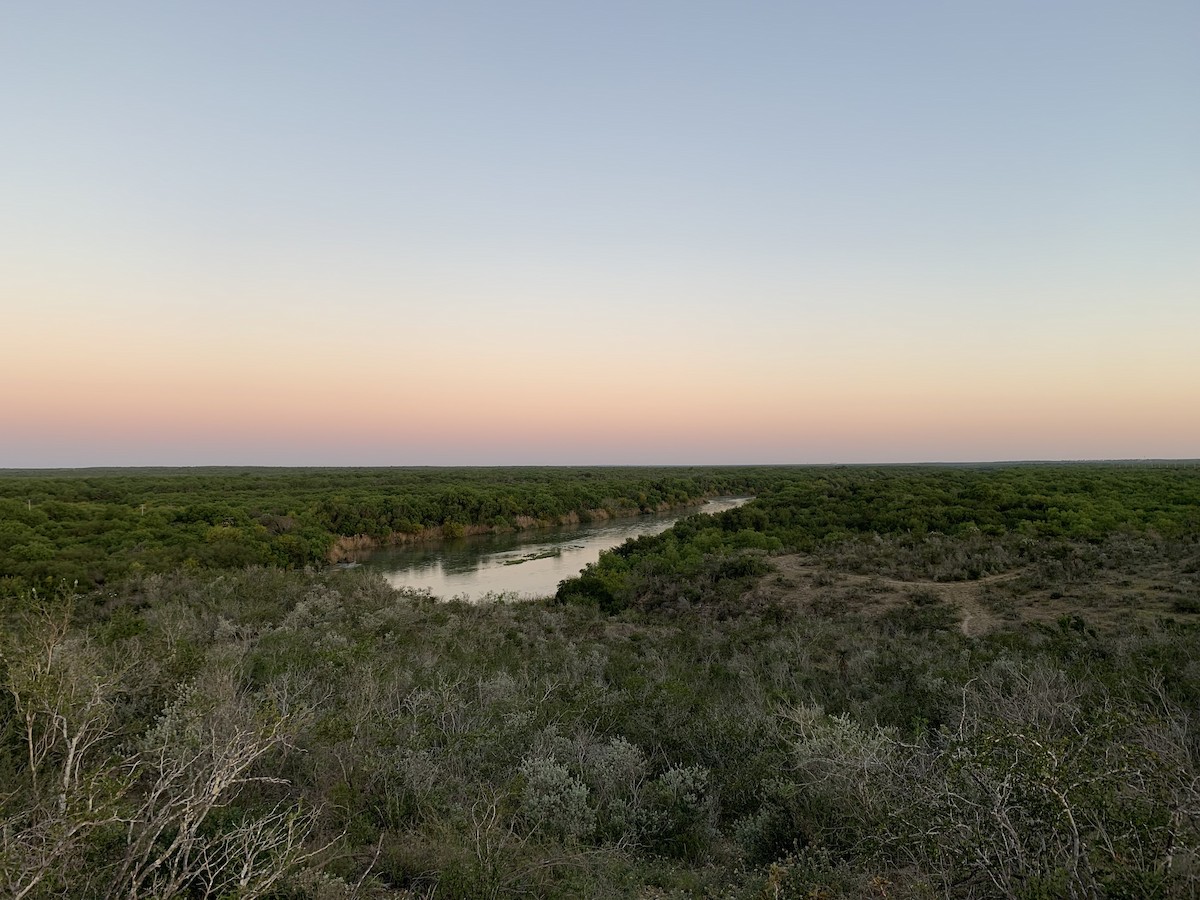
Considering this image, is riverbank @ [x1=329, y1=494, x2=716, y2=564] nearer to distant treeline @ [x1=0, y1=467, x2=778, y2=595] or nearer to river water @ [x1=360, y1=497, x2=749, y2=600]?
distant treeline @ [x1=0, y1=467, x2=778, y2=595]

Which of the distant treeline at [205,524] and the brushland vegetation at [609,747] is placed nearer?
the brushland vegetation at [609,747]

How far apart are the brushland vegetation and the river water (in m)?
8.17

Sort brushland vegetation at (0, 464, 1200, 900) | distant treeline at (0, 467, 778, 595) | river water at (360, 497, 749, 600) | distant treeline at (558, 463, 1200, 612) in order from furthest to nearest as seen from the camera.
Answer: river water at (360, 497, 749, 600)
distant treeline at (0, 467, 778, 595)
distant treeline at (558, 463, 1200, 612)
brushland vegetation at (0, 464, 1200, 900)

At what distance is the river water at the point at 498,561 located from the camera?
23.6m

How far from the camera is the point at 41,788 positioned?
13.0 feet

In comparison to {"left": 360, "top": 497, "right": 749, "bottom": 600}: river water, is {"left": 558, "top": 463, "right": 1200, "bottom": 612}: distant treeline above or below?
above

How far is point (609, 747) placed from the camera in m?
5.67

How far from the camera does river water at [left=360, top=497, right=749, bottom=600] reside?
23578 millimetres

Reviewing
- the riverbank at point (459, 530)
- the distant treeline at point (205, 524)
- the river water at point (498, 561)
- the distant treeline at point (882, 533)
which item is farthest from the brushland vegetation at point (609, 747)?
the riverbank at point (459, 530)

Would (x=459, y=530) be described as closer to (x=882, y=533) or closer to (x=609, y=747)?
(x=882, y=533)

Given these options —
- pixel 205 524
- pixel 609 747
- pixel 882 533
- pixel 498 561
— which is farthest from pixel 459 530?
pixel 609 747

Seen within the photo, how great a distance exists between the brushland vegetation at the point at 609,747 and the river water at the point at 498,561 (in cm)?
817

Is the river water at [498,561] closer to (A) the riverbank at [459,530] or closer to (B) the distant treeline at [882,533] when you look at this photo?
(A) the riverbank at [459,530]

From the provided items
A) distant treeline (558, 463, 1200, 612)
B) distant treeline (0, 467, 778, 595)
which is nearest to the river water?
distant treeline (0, 467, 778, 595)
